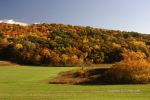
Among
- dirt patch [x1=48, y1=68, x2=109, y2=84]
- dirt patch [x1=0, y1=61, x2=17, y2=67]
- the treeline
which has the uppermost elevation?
the treeline

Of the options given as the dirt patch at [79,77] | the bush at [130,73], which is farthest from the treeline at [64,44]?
the bush at [130,73]

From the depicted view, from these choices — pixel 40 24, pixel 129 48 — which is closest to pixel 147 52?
pixel 129 48

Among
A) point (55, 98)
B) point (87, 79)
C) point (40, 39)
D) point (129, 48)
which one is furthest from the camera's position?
point (129, 48)

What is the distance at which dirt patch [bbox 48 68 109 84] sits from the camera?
2950 inches

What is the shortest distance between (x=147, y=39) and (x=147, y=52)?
17425mm

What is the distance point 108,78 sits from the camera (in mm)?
78062

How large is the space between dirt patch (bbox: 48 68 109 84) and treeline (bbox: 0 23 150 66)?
26415mm

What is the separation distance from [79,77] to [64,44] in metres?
43.1

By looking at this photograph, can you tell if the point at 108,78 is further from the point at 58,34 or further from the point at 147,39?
the point at 147,39

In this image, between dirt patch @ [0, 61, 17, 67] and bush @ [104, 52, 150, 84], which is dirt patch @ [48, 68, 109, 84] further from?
dirt patch @ [0, 61, 17, 67]

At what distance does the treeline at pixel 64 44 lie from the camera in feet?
362

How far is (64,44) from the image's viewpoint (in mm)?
122125

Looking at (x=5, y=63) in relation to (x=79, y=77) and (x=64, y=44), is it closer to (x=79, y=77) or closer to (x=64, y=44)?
(x=64, y=44)

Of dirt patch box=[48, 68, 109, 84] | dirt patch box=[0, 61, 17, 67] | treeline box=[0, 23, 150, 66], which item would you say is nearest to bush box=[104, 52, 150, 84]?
dirt patch box=[48, 68, 109, 84]
